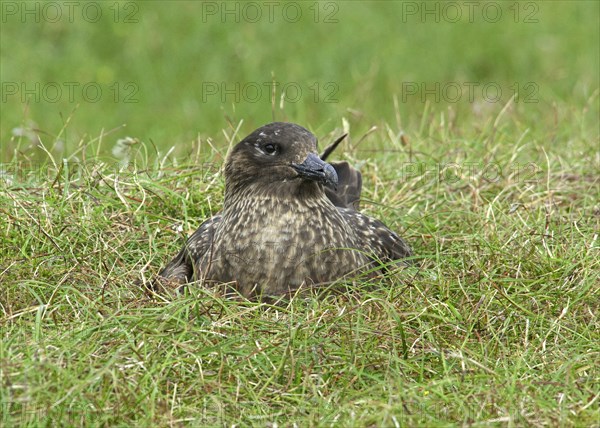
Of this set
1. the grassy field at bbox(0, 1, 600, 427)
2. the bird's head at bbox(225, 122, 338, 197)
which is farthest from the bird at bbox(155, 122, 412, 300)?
the grassy field at bbox(0, 1, 600, 427)

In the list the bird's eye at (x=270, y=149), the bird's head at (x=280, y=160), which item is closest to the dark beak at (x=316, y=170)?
Answer: the bird's head at (x=280, y=160)

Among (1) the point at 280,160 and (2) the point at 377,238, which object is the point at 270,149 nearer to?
(1) the point at 280,160

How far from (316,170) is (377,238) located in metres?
0.63

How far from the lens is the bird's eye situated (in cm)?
476

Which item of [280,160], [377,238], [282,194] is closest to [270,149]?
[280,160]

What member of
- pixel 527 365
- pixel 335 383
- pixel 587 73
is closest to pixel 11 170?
pixel 335 383

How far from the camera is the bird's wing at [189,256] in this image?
4.86 metres

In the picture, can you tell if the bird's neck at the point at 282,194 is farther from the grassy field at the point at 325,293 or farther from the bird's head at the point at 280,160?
the grassy field at the point at 325,293

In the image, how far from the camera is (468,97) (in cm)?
942

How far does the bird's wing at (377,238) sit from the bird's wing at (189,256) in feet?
2.01

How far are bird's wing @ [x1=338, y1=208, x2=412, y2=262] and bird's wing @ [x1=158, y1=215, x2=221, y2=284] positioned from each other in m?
0.61

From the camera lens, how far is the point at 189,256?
4867 mm

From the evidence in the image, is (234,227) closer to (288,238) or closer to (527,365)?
(288,238)

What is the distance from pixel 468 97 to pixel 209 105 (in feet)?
6.93
